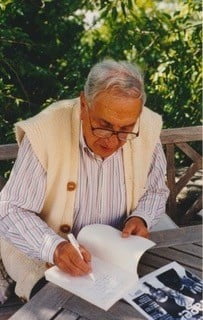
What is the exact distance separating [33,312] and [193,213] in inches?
84.4

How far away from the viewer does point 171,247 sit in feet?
7.56

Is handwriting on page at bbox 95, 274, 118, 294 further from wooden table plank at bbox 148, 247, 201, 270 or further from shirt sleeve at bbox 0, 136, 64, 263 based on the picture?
wooden table plank at bbox 148, 247, 201, 270

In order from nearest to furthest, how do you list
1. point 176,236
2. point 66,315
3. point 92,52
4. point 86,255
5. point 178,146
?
1. point 66,315
2. point 86,255
3. point 176,236
4. point 178,146
5. point 92,52

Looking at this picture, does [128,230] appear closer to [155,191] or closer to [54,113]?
[155,191]

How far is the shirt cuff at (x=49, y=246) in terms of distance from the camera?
199 cm

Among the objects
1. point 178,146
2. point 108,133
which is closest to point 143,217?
point 108,133

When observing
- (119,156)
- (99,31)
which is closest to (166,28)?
(99,31)

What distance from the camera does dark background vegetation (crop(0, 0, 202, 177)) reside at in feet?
12.0

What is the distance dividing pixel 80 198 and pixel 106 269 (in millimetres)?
478

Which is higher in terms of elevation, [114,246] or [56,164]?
[56,164]

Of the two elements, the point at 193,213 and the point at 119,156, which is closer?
the point at 119,156

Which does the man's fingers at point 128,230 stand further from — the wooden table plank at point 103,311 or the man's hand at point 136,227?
the wooden table plank at point 103,311

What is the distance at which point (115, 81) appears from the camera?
203 centimetres

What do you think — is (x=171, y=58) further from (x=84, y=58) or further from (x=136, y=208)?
(x=136, y=208)
